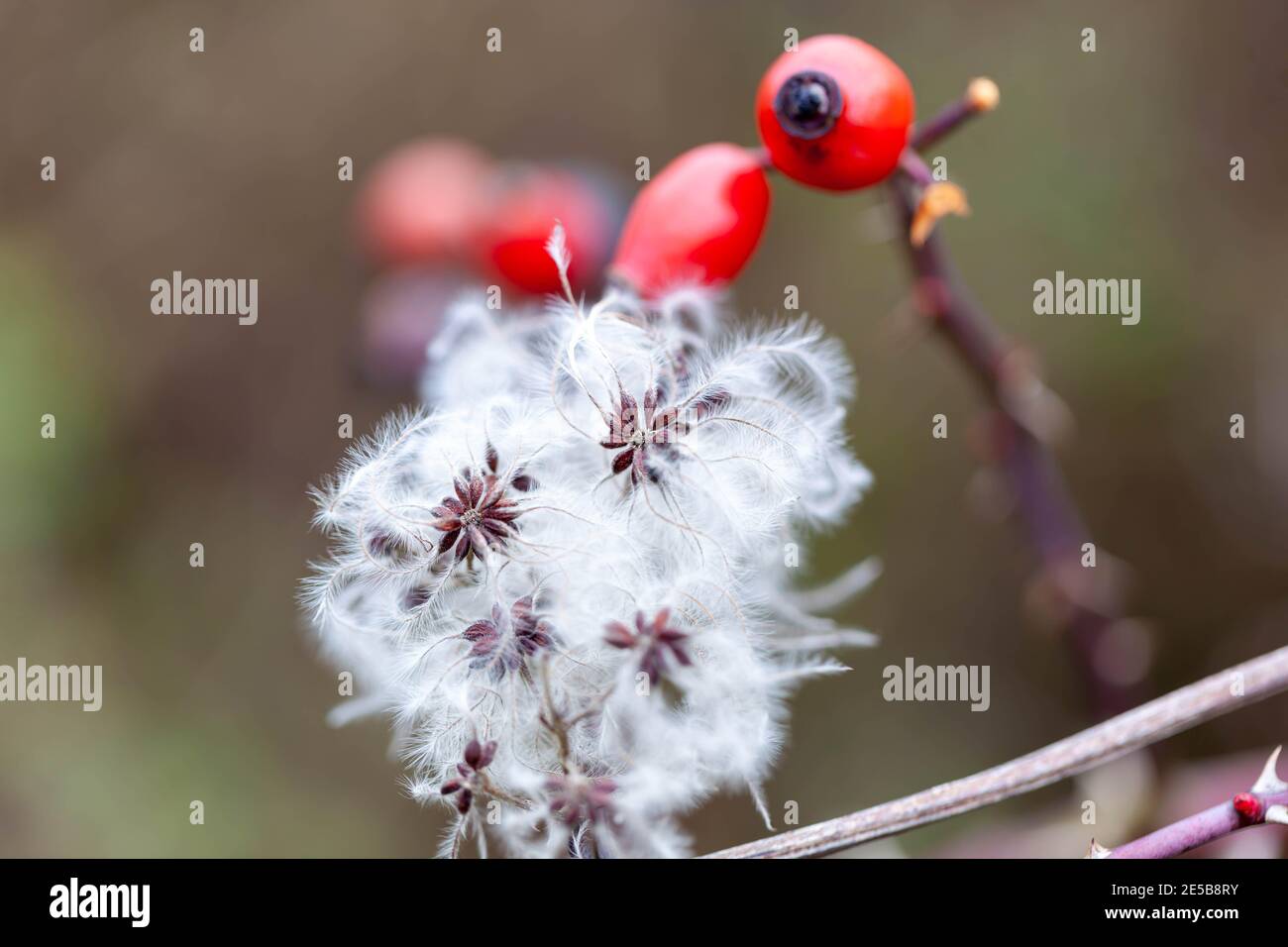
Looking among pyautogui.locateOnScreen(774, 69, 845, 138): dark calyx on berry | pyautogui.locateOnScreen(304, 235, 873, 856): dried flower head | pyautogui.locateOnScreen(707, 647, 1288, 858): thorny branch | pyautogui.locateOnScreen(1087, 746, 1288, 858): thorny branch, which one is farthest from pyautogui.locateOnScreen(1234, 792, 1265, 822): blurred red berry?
pyautogui.locateOnScreen(774, 69, 845, 138): dark calyx on berry

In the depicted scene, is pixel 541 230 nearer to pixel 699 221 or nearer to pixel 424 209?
pixel 424 209

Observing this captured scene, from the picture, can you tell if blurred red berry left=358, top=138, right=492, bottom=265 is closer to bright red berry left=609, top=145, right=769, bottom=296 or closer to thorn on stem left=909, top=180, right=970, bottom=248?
bright red berry left=609, top=145, right=769, bottom=296

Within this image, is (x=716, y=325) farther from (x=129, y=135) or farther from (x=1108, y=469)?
(x=129, y=135)

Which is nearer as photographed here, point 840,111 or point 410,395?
point 840,111

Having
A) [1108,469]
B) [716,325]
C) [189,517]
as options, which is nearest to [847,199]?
[1108,469]

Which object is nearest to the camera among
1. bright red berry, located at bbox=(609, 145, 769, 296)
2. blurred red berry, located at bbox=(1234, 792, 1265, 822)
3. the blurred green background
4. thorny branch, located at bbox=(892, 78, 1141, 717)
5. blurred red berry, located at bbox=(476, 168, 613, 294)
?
blurred red berry, located at bbox=(1234, 792, 1265, 822)

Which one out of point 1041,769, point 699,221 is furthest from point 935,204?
point 1041,769
